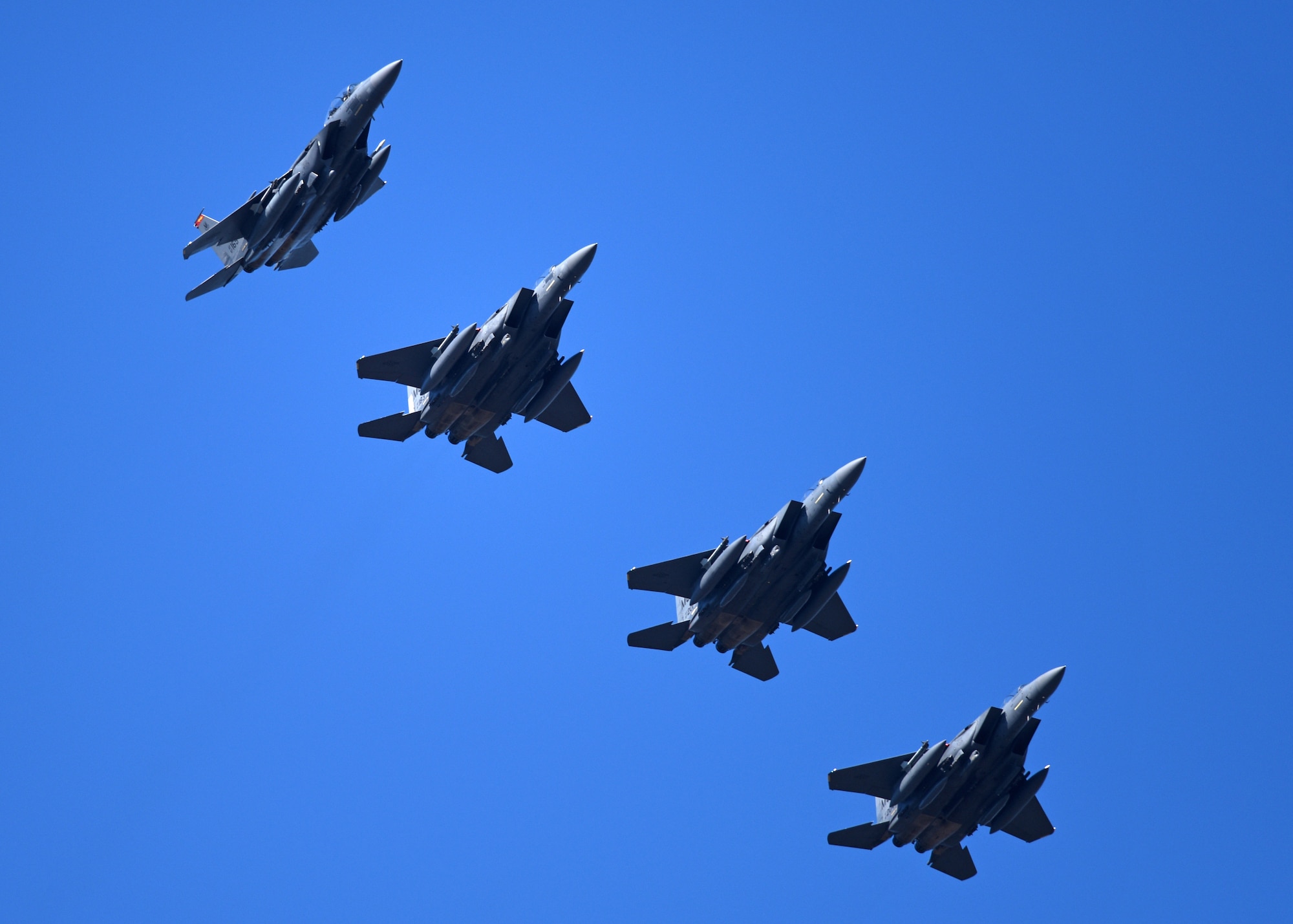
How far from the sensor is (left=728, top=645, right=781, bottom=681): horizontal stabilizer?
148 ft

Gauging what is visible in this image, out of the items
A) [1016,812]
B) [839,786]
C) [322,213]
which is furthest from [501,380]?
[1016,812]

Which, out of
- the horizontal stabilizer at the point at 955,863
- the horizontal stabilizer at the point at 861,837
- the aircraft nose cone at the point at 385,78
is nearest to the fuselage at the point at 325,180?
the aircraft nose cone at the point at 385,78

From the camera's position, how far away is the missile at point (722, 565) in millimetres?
41188

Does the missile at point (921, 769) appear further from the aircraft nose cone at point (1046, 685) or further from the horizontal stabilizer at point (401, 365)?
the horizontal stabilizer at point (401, 365)

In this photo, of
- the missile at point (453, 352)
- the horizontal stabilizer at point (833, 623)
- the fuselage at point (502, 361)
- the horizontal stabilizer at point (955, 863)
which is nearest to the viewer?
the fuselage at point (502, 361)

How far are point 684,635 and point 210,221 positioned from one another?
835 inches

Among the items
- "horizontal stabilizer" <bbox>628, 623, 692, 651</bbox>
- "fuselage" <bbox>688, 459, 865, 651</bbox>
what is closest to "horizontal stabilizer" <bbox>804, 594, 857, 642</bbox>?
"fuselage" <bbox>688, 459, 865, 651</bbox>

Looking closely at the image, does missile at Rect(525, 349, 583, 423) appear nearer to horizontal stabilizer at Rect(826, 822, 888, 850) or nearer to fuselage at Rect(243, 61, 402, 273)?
fuselage at Rect(243, 61, 402, 273)

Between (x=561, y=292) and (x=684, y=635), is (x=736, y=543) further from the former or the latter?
(x=561, y=292)

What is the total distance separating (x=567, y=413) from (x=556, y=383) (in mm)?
3870

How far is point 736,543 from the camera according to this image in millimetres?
41219

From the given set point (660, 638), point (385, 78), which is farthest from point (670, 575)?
point (385, 78)

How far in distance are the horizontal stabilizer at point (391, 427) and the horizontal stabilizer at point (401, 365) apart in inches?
48.9

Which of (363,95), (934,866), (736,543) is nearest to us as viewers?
(363,95)
